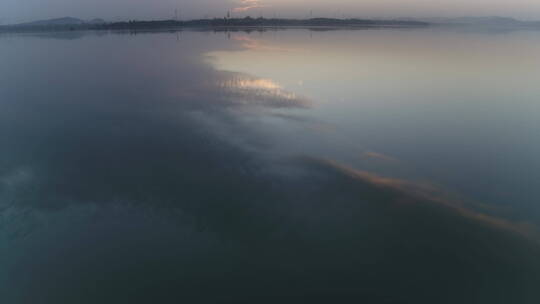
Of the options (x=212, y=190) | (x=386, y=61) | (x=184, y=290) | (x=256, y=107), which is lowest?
(x=184, y=290)

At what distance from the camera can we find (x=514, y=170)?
791cm

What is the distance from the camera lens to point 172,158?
8.74m

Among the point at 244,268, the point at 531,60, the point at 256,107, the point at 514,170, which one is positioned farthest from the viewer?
the point at 531,60

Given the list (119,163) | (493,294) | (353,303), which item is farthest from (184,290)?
(119,163)

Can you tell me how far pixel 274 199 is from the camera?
6.80 meters

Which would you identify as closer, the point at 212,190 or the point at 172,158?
the point at 212,190

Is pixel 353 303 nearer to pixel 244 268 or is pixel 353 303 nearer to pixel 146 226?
pixel 244 268

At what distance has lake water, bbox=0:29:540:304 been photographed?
4.96 metres

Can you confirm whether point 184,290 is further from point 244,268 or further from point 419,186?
point 419,186

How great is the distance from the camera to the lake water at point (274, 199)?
4.96 m

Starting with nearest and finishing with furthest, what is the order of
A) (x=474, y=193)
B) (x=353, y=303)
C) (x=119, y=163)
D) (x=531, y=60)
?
(x=353, y=303) < (x=474, y=193) < (x=119, y=163) < (x=531, y=60)

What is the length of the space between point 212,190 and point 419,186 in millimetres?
4060

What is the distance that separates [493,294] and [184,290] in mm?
3972

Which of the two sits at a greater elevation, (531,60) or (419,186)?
(531,60)
